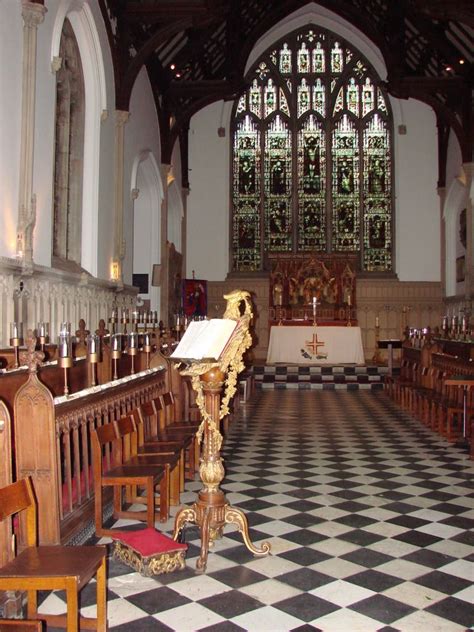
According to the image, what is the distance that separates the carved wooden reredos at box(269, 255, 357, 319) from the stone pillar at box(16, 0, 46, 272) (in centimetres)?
1110

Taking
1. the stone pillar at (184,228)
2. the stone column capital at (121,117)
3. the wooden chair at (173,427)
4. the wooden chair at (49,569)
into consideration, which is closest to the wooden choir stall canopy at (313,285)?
the stone pillar at (184,228)

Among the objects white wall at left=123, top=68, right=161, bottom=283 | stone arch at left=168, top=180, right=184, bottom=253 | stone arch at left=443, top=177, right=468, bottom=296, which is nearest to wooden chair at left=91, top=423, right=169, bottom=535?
white wall at left=123, top=68, right=161, bottom=283

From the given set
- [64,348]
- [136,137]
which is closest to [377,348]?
[136,137]

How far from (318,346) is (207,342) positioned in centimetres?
1186

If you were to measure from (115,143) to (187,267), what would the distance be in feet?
27.5

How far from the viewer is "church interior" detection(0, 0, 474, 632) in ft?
12.5

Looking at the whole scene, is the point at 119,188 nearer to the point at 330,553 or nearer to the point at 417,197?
the point at 330,553

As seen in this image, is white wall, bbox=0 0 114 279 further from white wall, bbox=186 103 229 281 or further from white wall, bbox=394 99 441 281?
white wall, bbox=394 99 441 281

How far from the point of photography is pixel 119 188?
13.0 meters

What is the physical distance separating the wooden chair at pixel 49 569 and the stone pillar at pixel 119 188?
999cm

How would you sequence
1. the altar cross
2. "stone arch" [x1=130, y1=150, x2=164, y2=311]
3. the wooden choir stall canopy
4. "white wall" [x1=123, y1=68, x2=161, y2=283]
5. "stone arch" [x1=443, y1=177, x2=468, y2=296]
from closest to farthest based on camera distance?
"white wall" [x1=123, y1=68, x2=161, y2=283], the altar cross, "stone arch" [x1=130, y1=150, x2=164, y2=311], the wooden choir stall canopy, "stone arch" [x1=443, y1=177, x2=468, y2=296]

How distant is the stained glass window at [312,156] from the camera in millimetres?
20938

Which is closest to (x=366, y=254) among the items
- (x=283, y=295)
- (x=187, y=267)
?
(x=283, y=295)

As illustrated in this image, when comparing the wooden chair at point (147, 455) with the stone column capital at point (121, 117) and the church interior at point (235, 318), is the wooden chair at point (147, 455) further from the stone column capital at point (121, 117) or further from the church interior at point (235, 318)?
the stone column capital at point (121, 117)
